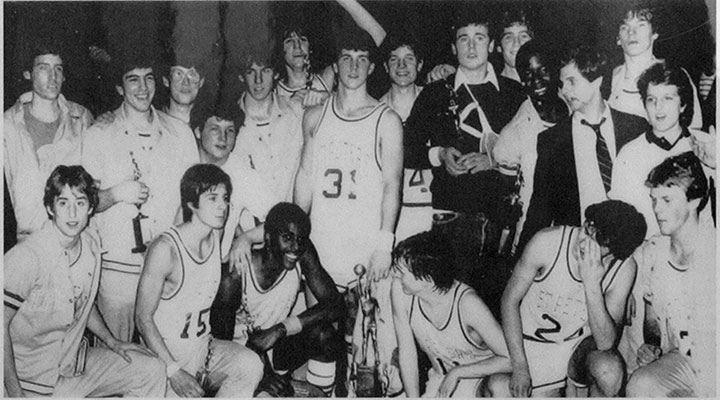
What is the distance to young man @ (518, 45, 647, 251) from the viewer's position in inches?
118

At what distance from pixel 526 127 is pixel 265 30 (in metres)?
0.74

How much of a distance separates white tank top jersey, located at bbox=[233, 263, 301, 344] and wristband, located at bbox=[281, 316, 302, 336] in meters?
0.02

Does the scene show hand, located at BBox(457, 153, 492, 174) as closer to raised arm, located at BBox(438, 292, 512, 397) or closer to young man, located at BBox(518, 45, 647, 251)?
young man, located at BBox(518, 45, 647, 251)

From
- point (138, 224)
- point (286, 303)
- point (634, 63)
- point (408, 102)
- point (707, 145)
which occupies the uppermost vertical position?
point (634, 63)

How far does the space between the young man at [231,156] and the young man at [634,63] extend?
3.15 feet

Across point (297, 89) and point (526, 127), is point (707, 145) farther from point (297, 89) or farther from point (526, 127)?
point (297, 89)

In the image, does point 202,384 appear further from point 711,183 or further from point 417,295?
point 711,183

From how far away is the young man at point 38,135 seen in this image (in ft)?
9.86

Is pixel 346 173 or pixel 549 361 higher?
pixel 346 173

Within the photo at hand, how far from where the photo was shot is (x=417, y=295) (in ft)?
9.90

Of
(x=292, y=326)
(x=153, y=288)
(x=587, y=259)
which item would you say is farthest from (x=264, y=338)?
(x=587, y=259)

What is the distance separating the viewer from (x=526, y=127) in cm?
301

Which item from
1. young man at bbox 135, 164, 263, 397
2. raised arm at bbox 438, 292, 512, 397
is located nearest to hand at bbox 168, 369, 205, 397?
young man at bbox 135, 164, 263, 397

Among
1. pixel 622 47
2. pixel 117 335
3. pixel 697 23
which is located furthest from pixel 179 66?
pixel 697 23
